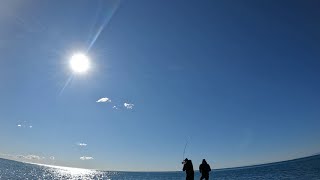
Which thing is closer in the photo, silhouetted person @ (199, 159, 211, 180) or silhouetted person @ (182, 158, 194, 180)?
silhouetted person @ (182, 158, 194, 180)

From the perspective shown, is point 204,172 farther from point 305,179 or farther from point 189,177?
point 305,179

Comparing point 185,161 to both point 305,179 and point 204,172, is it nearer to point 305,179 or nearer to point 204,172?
point 204,172

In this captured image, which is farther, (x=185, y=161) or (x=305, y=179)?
(x=305, y=179)

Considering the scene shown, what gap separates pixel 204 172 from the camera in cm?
2228

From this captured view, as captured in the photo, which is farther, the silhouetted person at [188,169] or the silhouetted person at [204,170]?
the silhouetted person at [204,170]

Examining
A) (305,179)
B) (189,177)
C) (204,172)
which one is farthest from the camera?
(305,179)

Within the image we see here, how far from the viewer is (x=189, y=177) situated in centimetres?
2077

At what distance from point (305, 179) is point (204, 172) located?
26652 mm

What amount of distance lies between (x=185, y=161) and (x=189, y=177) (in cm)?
105

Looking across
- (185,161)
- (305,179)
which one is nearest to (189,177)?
(185,161)

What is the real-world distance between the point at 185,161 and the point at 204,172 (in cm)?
198

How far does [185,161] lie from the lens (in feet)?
69.7

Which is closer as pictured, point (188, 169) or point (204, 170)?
point (188, 169)

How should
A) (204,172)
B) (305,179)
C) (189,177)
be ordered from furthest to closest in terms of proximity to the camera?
(305,179) → (204,172) → (189,177)
